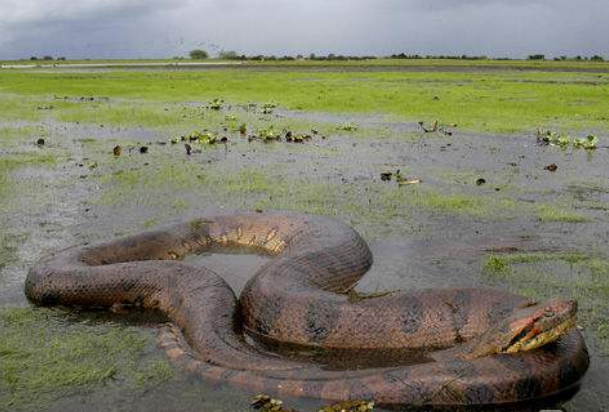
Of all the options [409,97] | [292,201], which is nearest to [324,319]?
[292,201]

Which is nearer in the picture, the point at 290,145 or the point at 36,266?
the point at 36,266

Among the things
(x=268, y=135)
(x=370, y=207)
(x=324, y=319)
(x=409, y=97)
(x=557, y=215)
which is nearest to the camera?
(x=324, y=319)

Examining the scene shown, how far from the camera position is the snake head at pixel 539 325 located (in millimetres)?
5355

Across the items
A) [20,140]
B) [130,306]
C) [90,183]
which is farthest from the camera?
[20,140]

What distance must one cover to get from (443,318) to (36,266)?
179 inches

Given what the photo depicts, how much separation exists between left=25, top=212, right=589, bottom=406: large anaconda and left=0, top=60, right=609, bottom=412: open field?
0.76 feet

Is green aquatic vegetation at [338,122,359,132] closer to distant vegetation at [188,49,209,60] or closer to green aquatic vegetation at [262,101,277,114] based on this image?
green aquatic vegetation at [262,101,277,114]

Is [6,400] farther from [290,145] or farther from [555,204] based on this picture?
[290,145]

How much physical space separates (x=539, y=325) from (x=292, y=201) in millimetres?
6888

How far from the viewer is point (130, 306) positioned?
7598mm

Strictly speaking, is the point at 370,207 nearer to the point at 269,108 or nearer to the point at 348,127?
the point at 348,127

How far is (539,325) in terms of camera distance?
5.37m

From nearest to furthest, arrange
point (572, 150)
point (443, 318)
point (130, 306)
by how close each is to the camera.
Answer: point (443, 318)
point (130, 306)
point (572, 150)

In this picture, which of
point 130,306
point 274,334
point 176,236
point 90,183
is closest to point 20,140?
point 90,183
